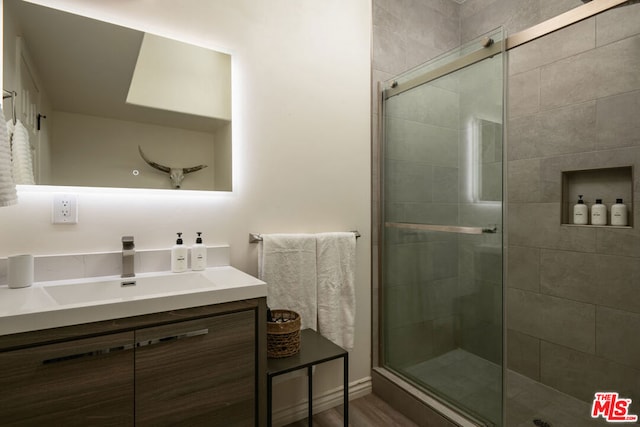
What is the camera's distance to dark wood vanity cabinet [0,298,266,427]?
89cm

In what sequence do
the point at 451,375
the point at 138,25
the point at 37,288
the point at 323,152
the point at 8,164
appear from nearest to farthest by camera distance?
the point at 8,164
the point at 37,288
the point at 138,25
the point at 451,375
the point at 323,152

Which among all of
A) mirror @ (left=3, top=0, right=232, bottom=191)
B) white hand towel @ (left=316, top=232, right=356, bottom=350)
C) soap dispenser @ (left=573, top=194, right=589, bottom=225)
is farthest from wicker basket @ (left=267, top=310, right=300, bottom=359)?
soap dispenser @ (left=573, top=194, right=589, bottom=225)

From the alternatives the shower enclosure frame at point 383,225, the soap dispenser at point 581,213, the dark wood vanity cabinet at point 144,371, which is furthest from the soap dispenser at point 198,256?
the soap dispenser at point 581,213

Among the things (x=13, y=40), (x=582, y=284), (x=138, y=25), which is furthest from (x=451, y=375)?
(x=13, y=40)

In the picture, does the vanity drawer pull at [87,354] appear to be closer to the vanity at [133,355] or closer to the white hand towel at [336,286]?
the vanity at [133,355]

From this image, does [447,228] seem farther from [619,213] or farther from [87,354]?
[87,354]

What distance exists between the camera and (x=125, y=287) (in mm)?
1274

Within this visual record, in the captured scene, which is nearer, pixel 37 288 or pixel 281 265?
pixel 37 288

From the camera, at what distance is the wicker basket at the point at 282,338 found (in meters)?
1.42

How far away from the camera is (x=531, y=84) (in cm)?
214

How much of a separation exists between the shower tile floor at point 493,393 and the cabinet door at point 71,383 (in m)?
1.44

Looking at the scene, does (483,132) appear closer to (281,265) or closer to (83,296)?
(281,265)

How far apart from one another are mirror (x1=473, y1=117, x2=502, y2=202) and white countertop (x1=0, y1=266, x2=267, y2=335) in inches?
41.7

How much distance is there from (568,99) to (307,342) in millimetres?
2005
